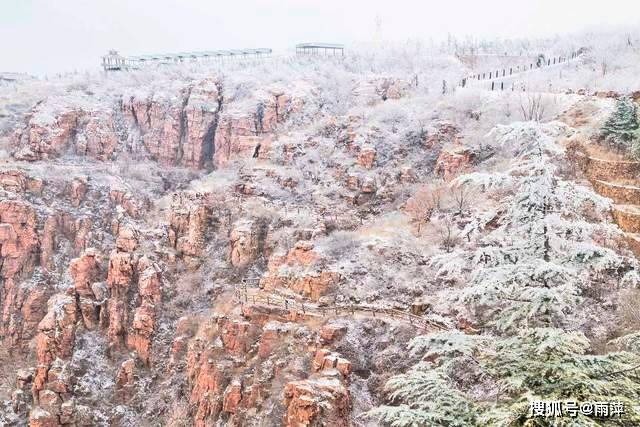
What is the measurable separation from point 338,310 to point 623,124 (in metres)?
23.8

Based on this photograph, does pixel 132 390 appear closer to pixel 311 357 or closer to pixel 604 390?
pixel 311 357

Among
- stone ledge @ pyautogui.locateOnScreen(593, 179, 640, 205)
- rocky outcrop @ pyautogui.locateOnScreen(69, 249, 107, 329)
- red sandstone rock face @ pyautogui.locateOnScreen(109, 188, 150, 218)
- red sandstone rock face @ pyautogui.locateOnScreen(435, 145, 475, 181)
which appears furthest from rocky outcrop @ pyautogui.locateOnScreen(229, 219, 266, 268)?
stone ledge @ pyautogui.locateOnScreen(593, 179, 640, 205)

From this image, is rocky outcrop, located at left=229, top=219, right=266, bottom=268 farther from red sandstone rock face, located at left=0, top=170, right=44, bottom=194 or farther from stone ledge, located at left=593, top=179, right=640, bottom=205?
stone ledge, located at left=593, top=179, right=640, bottom=205

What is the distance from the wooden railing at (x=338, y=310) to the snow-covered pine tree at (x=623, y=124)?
19.3 metres

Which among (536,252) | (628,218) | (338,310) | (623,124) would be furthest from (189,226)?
(536,252)

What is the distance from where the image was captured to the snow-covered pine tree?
37875mm

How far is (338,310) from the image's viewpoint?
34.7 meters

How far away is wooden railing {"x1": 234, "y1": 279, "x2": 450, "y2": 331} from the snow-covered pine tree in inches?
762

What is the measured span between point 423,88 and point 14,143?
5330cm

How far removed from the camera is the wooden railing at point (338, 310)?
104ft

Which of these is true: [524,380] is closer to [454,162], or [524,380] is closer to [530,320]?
[530,320]

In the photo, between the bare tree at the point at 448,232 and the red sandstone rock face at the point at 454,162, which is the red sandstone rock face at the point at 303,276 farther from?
the red sandstone rock face at the point at 454,162

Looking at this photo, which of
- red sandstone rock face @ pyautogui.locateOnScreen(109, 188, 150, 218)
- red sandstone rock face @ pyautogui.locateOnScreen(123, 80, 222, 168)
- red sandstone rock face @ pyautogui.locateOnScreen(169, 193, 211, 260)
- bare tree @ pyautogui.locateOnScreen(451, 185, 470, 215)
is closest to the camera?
bare tree @ pyautogui.locateOnScreen(451, 185, 470, 215)

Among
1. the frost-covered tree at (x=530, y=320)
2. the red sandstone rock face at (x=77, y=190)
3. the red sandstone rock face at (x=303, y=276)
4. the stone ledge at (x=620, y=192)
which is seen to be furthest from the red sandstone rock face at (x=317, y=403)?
the red sandstone rock face at (x=77, y=190)
